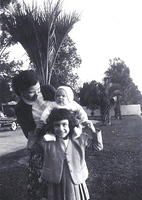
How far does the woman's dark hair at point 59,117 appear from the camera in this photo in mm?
3252

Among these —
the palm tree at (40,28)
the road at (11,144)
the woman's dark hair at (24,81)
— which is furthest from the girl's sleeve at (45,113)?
the road at (11,144)

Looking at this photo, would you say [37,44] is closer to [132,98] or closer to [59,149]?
[59,149]

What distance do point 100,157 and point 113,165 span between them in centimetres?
140

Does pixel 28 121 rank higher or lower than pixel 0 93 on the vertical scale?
lower

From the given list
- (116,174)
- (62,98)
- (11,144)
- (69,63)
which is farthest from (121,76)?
(62,98)

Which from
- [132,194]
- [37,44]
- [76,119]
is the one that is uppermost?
[37,44]

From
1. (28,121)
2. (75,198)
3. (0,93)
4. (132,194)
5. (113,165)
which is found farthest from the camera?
(0,93)

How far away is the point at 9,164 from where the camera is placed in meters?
9.77

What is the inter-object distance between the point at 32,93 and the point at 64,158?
0.69m

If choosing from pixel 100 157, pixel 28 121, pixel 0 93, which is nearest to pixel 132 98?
pixel 0 93

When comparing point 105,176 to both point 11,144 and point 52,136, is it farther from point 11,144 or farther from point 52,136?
point 11,144

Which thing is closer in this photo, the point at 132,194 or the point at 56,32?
the point at 132,194

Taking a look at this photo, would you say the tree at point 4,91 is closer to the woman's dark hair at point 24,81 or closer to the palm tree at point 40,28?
the palm tree at point 40,28

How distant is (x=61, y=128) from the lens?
3.24m
